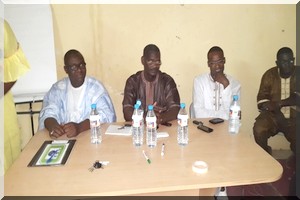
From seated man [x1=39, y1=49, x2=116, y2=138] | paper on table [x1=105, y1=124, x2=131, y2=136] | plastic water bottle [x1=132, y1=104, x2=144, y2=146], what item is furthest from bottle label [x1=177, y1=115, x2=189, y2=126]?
seated man [x1=39, y1=49, x2=116, y2=138]

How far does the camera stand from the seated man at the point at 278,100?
3.35 metres

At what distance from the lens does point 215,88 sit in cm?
314

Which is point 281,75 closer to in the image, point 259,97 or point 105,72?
point 259,97

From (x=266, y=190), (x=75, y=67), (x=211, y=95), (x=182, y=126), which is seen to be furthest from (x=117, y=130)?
(x=266, y=190)

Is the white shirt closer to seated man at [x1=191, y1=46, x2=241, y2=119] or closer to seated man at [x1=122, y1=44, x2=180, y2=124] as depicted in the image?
seated man at [x1=191, y1=46, x2=241, y2=119]

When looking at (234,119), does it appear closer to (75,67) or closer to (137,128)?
(137,128)

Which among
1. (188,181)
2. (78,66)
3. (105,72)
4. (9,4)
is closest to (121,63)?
(105,72)

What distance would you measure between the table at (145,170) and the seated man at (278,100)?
1.44m

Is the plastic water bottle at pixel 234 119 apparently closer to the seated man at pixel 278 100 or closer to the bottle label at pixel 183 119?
the bottle label at pixel 183 119

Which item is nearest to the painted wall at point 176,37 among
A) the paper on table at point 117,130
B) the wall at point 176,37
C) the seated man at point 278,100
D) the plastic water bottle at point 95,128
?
the wall at point 176,37

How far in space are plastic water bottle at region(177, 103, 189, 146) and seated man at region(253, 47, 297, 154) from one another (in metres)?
1.60

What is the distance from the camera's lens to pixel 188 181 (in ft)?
5.06

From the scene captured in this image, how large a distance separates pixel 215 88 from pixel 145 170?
1729mm

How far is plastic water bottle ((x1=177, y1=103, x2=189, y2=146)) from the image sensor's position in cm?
203
